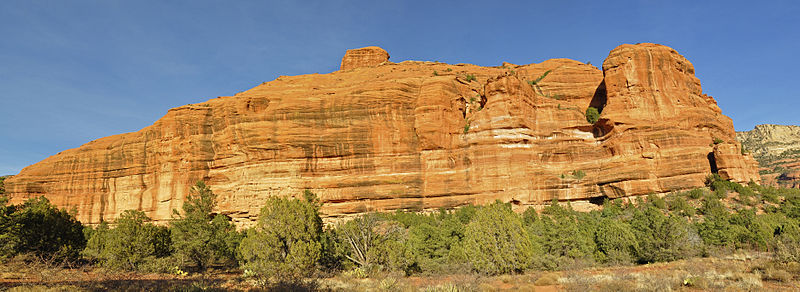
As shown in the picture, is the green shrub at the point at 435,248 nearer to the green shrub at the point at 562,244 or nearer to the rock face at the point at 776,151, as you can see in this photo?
the green shrub at the point at 562,244

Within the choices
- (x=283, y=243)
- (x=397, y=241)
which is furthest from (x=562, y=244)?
(x=283, y=243)

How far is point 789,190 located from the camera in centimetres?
3997

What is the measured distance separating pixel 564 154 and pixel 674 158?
1001 centimetres

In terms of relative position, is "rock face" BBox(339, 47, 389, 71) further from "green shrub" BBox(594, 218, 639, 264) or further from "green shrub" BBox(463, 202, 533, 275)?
"green shrub" BBox(463, 202, 533, 275)

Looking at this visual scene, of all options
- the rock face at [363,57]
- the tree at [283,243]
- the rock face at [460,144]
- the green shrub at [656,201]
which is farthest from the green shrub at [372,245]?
the rock face at [363,57]

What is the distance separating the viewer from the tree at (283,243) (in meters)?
19.7

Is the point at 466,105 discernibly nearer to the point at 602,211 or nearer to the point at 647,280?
the point at 602,211

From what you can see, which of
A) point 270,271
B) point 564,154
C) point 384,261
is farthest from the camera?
point 564,154

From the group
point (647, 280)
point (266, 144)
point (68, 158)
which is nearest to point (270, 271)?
point (647, 280)

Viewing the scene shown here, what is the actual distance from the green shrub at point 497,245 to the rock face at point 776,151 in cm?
8416

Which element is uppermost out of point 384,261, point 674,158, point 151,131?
point 151,131

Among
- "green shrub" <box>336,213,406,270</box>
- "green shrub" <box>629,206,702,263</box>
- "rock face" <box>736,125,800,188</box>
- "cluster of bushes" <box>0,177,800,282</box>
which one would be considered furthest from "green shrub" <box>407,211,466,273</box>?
"rock face" <box>736,125,800,188</box>

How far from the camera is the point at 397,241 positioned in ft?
75.4

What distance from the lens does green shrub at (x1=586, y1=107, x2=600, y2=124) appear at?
147 feet
